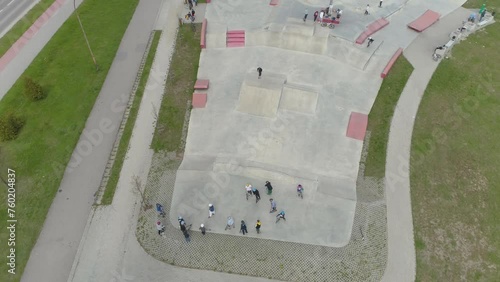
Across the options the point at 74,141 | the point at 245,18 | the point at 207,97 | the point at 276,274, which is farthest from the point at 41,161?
the point at 245,18

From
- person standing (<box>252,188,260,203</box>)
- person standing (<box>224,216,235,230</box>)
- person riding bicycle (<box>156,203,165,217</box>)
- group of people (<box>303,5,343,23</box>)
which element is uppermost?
group of people (<box>303,5,343,23</box>)

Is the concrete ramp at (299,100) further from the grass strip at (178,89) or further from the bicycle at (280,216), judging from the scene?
the bicycle at (280,216)

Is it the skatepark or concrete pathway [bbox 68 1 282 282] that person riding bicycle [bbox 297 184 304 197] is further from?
concrete pathway [bbox 68 1 282 282]

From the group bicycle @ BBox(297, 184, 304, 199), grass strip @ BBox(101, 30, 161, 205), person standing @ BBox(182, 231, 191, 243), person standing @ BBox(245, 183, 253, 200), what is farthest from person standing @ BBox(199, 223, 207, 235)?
grass strip @ BBox(101, 30, 161, 205)

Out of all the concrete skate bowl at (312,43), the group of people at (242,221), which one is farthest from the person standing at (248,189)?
the concrete skate bowl at (312,43)

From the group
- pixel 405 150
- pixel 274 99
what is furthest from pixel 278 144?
pixel 405 150
